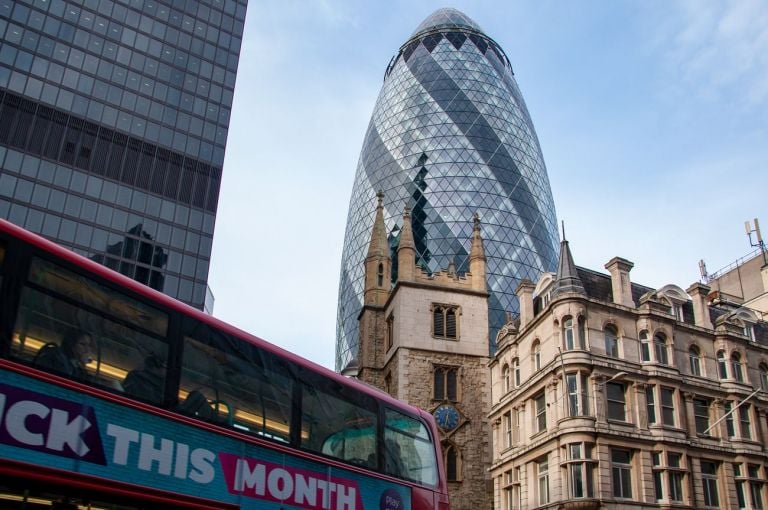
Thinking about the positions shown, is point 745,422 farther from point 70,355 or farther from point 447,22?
point 447,22

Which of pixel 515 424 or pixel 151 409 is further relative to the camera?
pixel 515 424

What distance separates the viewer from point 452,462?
40031mm

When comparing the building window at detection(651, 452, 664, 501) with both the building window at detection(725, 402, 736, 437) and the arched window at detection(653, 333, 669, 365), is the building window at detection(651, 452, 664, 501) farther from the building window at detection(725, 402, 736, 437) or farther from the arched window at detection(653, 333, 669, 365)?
the building window at detection(725, 402, 736, 437)

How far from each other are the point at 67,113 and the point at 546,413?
36.5 metres

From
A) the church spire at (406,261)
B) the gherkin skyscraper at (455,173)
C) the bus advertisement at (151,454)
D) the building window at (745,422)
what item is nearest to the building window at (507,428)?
the building window at (745,422)

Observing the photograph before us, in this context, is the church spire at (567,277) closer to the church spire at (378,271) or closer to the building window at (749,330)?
the building window at (749,330)

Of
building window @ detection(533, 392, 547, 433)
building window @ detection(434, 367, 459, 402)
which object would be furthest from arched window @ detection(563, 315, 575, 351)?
building window @ detection(434, 367, 459, 402)

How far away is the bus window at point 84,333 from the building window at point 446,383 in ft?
110

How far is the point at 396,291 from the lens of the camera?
4509cm

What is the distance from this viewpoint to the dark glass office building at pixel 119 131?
1770 inches

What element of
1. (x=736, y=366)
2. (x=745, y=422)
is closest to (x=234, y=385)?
(x=745, y=422)

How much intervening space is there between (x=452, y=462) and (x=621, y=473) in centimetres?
1579

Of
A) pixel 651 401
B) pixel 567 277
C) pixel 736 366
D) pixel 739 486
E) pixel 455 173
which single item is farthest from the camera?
pixel 455 173

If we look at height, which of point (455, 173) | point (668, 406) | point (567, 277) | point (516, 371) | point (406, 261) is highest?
point (455, 173)
